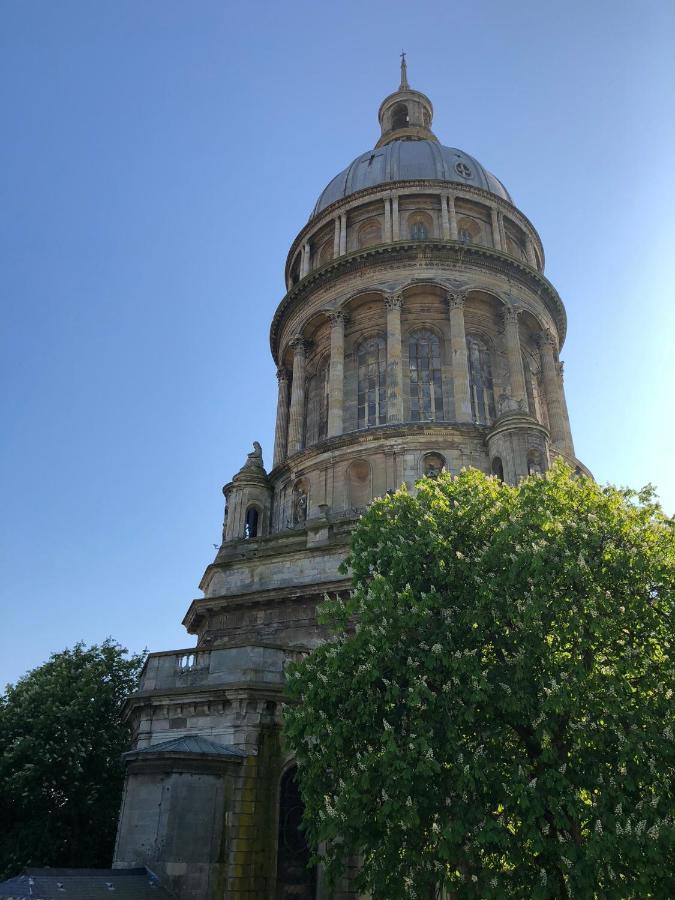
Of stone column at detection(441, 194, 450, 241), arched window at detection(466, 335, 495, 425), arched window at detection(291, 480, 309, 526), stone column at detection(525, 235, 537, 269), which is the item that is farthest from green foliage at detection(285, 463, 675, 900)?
stone column at detection(525, 235, 537, 269)

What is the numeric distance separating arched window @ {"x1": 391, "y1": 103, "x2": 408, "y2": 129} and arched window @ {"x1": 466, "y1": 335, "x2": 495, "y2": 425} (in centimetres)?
2378

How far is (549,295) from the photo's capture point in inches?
1533

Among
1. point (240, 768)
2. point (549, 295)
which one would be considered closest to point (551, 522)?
point (240, 768)

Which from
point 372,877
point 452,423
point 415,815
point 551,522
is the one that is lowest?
point 372,877

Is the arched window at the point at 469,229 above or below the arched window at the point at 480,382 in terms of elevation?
above

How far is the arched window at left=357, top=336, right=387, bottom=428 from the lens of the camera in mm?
34375

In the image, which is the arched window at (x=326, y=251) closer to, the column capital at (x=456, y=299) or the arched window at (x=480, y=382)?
the column capital at (x=456, y=299)

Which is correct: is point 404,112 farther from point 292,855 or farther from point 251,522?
point 292,855

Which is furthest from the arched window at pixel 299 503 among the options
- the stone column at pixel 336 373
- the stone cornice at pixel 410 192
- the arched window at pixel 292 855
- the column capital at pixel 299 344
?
the stone cornice at pixel 410 192

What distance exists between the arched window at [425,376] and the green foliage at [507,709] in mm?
17264

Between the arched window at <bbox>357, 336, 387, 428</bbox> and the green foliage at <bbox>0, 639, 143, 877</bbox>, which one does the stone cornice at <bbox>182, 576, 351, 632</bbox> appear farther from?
the arched window at <bbox>357, 336, 387, 428</bbox>

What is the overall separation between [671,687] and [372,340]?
2603 cm

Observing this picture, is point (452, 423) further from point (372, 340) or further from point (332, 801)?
point (332, 801)

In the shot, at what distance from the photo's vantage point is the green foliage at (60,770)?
27.9 metres
